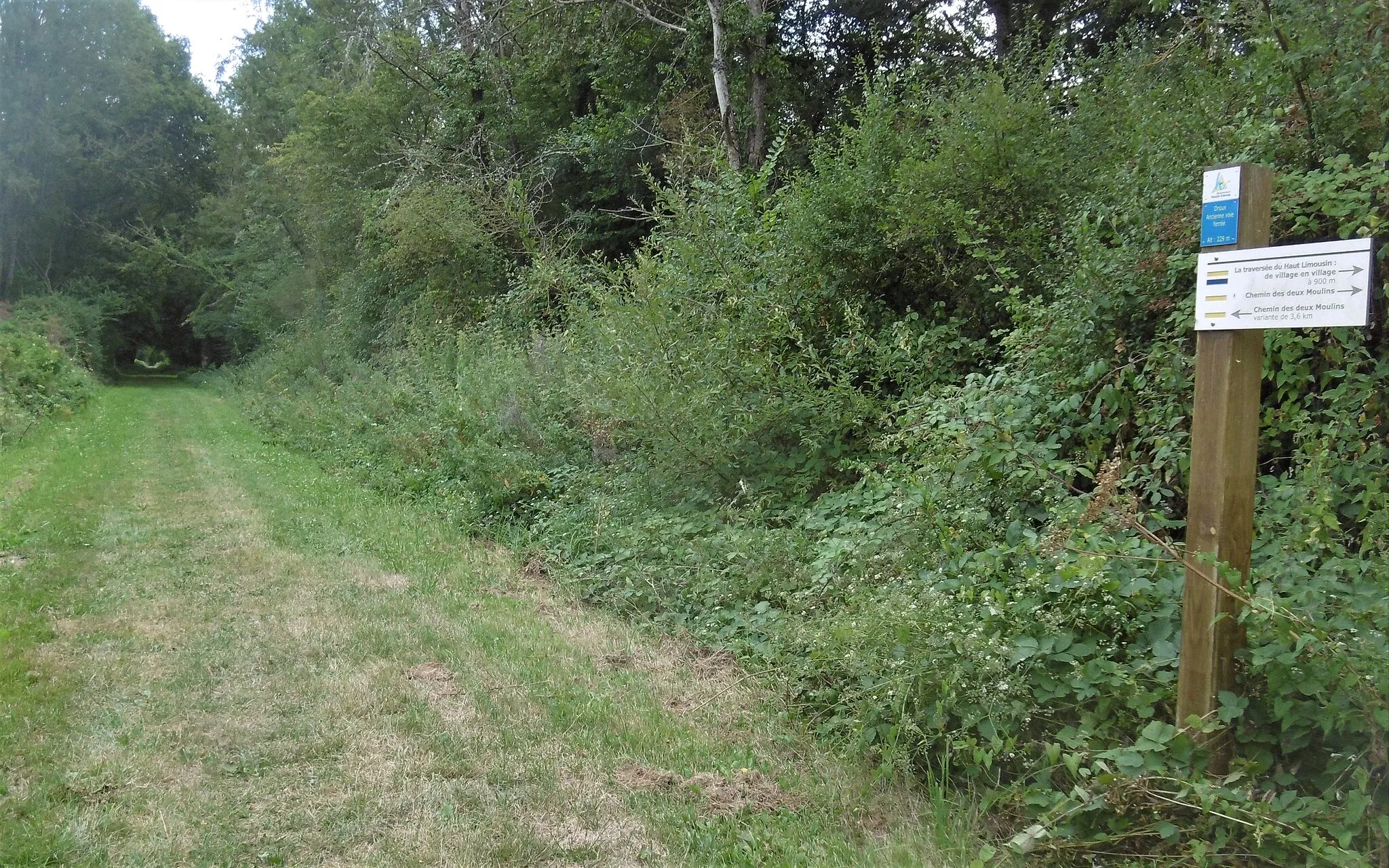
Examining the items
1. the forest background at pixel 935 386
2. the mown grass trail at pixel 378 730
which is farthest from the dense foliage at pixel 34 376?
the mown grass trail at pixel 378 730

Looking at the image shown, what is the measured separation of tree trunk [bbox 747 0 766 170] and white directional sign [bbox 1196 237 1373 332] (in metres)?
11.7

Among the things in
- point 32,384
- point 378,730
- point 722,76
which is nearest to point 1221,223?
point 378,730

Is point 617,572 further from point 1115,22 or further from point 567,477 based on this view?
point 1115,22

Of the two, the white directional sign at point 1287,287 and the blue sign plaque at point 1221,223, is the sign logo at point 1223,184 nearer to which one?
the blue sign plaque at point 1221,223

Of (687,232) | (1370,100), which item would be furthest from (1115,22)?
(1370,100)

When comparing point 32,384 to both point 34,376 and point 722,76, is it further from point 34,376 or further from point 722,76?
point 722,76

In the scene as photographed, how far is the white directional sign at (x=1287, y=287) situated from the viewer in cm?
298

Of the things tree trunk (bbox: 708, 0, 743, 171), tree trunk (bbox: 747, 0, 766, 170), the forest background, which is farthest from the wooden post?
tree trunk (bbox: 747, 0, 766, 170)

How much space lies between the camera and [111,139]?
4528 centimetres

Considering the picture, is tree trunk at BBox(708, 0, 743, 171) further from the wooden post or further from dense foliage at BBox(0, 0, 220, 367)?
dense foliage at BBox(0, 0, 220, 367)

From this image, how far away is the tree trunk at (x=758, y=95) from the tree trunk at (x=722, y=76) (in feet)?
1.43

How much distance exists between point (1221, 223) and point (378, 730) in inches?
174

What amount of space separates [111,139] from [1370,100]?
176 ft

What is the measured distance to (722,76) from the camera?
1394 cm
